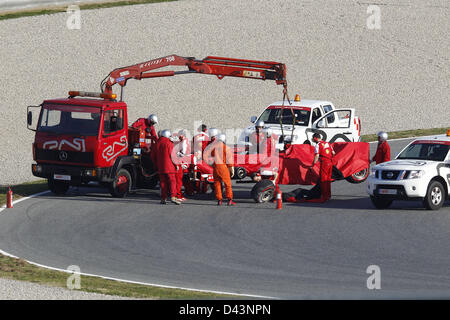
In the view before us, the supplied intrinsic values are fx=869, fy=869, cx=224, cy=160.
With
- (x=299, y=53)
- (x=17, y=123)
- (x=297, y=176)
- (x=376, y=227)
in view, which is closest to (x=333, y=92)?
(x=299, y=53)

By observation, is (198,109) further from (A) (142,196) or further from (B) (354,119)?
(A) (142,196)

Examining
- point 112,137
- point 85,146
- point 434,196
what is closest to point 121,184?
point 112,137

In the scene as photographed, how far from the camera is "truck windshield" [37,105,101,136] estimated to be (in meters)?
22.9

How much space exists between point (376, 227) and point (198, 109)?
74.1ft

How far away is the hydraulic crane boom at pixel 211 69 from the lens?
24797mm

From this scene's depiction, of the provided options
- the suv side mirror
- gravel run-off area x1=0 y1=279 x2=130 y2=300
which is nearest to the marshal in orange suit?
the suv side mirror

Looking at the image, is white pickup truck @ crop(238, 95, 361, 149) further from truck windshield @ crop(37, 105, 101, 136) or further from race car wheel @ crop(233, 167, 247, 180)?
truck windshield @ crop(37, 105, 101, 136)

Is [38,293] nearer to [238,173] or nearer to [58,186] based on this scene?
[238,173]

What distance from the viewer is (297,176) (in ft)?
76.2

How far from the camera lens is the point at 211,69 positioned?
25312 mm

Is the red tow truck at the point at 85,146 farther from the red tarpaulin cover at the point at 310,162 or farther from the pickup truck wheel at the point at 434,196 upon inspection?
the pickup truck wheel at the point at 434,196

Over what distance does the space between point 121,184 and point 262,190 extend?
390cm

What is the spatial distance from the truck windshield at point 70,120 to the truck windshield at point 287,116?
7183 mm

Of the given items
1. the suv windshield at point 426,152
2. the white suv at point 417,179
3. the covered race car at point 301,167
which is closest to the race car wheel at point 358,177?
the covered race car at point 301,167
